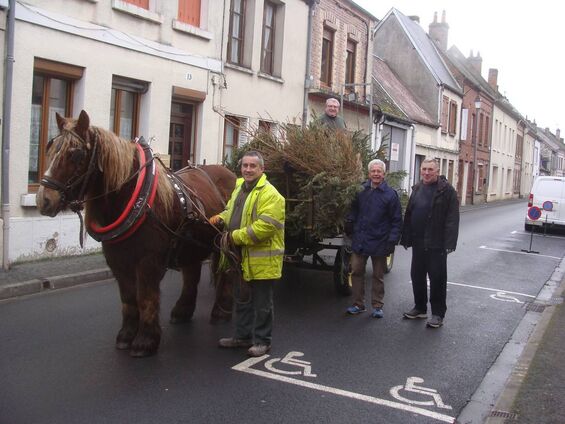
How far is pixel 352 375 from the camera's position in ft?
16.1

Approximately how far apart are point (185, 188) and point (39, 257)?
4844 millimetres

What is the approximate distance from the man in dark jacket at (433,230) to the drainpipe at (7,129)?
5725mm

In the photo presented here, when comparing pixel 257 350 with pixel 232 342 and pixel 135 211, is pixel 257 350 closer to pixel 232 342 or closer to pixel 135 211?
pixel 232 342

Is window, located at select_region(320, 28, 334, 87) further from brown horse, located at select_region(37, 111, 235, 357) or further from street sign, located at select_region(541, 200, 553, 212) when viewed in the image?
brown horse, located at select_region(37, 111, 235, 357)

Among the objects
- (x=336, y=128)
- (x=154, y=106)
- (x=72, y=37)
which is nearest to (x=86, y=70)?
(x=72, y=37)

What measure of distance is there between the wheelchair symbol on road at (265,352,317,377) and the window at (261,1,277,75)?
11033 millimetres

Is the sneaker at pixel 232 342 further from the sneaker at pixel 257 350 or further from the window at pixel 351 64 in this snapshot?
the window at pixel 351 64

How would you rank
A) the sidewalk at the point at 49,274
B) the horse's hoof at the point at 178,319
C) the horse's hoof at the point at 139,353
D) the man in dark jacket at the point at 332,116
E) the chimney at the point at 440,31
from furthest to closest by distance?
the chimney at the point at 440,31 → the man in dark jacket at the point at 332,116 → the sidewalk at the point at 49,274 → the horse's hoof at the point at 178,319 → the horse's hoof at the point at 139,353

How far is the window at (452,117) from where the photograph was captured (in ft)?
109

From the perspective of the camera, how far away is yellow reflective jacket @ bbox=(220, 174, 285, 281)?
16.0ft

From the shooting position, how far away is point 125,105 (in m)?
11.2

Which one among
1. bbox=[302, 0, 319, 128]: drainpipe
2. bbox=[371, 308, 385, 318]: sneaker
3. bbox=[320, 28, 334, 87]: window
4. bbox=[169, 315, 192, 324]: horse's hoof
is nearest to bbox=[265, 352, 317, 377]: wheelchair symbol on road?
bbox=[169, 315, 192, 324]: horse's hoof

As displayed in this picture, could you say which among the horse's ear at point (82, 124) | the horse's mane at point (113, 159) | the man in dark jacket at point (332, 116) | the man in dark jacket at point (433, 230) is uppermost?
the man in dark jacket at point (332, 116)

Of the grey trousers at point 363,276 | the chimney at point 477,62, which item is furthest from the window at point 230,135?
the chimney at point 477,62
